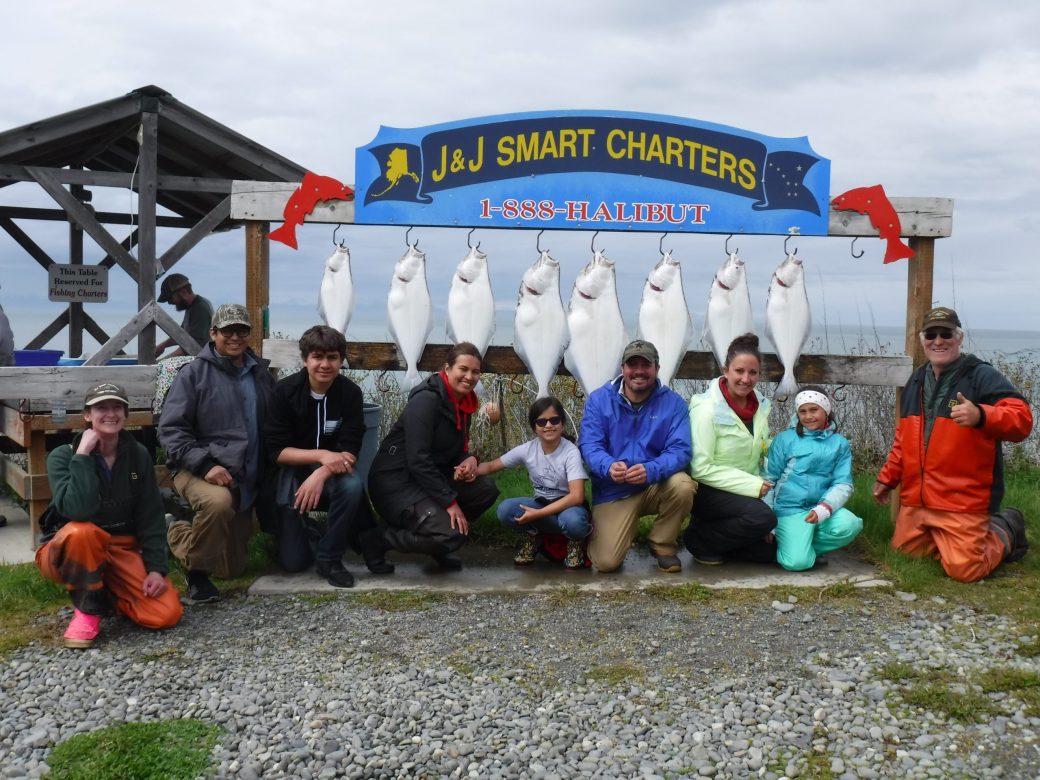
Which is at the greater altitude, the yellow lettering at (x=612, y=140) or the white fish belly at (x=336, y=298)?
the yellow lettering at (x=612, y=140)

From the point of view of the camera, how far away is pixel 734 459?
4.48 m

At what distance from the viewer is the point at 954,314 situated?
4340mm

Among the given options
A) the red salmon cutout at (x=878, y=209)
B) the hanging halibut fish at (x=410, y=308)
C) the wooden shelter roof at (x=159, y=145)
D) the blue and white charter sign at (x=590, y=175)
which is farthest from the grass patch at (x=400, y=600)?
the wooden shelter roof at (x=159, y=145)

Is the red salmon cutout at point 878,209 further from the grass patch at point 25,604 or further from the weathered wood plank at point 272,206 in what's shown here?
the grass patch at point 25,604

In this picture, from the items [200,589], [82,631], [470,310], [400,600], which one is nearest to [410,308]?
[470,310]

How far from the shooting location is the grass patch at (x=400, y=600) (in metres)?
3.85

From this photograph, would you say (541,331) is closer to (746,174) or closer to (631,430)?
(631,430)

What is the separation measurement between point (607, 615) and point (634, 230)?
7.10 feet

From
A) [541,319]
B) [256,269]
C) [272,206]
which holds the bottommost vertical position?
[541,319]

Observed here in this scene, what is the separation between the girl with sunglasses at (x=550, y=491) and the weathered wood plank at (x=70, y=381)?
2499mm

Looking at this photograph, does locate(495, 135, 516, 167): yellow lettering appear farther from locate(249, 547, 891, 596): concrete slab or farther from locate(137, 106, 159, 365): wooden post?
locate(137, 106, 159, 365): wooden post

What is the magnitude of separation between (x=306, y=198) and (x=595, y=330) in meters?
1.75

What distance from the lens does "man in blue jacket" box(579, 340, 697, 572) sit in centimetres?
438

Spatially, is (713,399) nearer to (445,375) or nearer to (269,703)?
(445,375)
